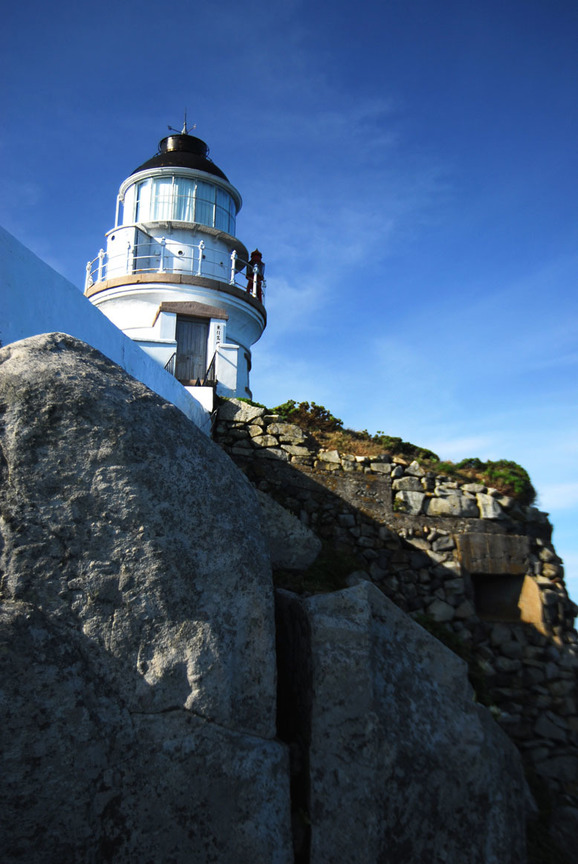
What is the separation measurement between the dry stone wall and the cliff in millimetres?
5102

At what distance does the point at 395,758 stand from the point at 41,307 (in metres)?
5.20

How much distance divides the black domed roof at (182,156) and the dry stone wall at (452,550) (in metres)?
11.9

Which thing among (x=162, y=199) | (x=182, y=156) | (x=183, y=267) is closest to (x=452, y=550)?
(x=183, y=267)

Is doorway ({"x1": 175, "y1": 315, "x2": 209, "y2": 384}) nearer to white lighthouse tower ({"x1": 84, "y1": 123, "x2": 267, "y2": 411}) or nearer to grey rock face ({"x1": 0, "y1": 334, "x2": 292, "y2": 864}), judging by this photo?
white lighthouse tower ({"x1": 84, "y1": 123, "x2": 267, "y2": 411})

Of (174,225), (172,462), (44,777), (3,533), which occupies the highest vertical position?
(174,225)

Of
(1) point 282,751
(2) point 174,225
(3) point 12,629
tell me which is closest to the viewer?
(3) point 12,629

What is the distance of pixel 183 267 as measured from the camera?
18.5 metres

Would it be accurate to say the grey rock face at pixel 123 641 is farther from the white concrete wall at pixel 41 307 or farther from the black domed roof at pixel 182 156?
the black domed roof at pixel 182 156

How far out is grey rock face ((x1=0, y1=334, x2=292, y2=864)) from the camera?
10.2 feet

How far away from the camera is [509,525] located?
35.7 ft

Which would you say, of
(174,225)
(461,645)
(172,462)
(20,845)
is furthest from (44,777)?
(174,225)

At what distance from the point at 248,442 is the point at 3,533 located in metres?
7.68

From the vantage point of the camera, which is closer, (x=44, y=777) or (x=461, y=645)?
(x=44, y=777)

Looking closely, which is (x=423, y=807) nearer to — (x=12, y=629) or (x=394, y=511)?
(x=12, y=629)
